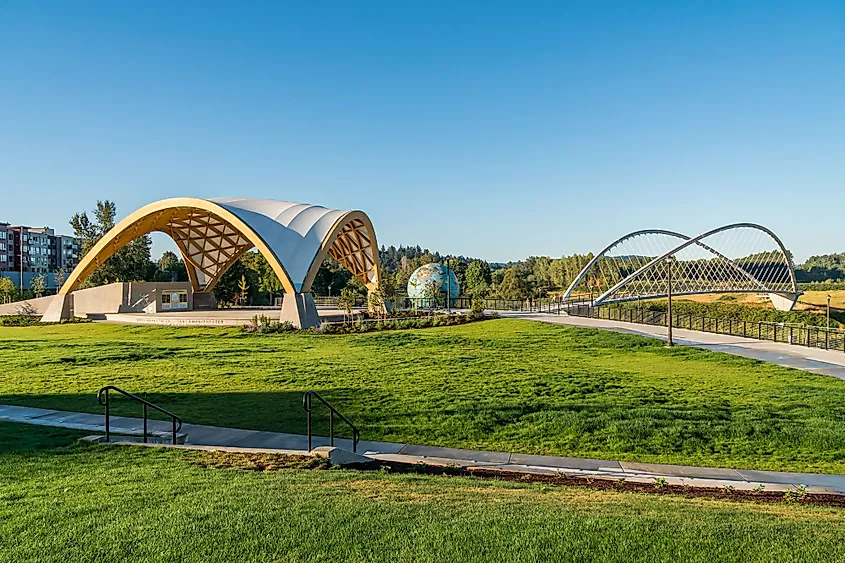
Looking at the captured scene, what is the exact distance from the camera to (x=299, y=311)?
35.6 m

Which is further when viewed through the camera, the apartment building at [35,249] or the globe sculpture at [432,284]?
the apartment building at [35,249]

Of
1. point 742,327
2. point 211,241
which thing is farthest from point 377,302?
point 742,327

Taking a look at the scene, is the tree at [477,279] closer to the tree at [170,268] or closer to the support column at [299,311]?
the tree at [170,268]

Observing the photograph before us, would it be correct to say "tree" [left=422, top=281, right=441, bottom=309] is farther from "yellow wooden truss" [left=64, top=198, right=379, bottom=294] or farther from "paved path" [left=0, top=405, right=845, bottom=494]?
"paved path" [left=0, top=405, right=845, bottom=494]

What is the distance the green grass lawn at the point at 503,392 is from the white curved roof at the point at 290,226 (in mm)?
12371

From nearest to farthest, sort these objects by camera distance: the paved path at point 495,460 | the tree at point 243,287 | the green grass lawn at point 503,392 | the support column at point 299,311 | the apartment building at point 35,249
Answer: the paved path at point 495,460 → the green grass lawn at point 503,392 → the support column at point 299,311 → the tree at point 243,287 → the apartment building at point 35,249

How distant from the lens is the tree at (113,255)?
61000 mm

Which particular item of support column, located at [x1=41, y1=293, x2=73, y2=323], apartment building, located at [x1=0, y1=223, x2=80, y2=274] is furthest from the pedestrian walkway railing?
apartment building, located at [x1=0, y1=223, x2=80, y2=274]

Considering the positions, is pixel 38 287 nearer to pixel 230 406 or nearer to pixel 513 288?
pixel 513 288

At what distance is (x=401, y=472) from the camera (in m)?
8.08

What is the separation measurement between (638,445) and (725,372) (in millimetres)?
8968

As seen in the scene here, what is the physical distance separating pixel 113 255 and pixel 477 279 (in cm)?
4919

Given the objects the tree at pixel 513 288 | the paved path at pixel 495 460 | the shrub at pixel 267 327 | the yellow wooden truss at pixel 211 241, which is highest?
the yellow wooden truss at pixel 211 241

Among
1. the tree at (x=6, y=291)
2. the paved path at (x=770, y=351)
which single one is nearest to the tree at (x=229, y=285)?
the tree at (x=6, y=291)
